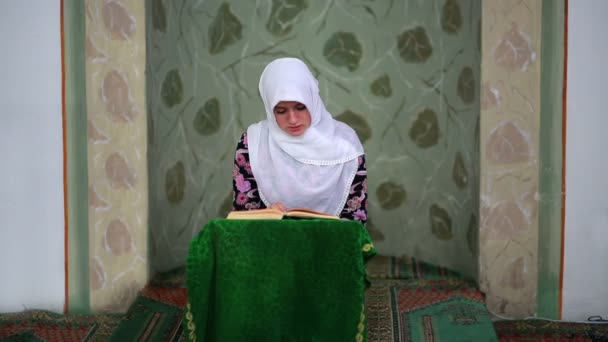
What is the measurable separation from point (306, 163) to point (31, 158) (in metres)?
1.34

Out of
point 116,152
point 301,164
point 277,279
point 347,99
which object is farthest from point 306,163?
point 347,99

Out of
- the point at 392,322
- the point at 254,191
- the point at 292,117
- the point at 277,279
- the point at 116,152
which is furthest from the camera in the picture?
the point at 116,152

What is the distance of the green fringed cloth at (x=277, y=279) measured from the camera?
230 cm

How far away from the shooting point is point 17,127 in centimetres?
342


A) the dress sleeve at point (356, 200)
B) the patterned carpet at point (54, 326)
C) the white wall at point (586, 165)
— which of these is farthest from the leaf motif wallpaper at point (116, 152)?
the white wall at point (586, 165)

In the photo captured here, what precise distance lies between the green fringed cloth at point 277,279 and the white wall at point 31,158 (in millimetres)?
1395

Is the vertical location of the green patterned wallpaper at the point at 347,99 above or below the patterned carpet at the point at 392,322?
above

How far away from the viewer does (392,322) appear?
3.20 metres

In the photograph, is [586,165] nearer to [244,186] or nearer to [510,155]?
[510,155]

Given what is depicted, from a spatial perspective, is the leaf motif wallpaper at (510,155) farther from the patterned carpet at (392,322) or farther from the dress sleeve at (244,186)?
the dress sleeve at (244,186)

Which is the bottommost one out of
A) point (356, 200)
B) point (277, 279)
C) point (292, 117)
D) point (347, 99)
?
point (277, 279)

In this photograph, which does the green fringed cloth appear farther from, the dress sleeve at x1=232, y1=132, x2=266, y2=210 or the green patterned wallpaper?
the green patterned wallpaper

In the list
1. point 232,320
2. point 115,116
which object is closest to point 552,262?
point 232,320

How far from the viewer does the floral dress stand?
2.99 m
